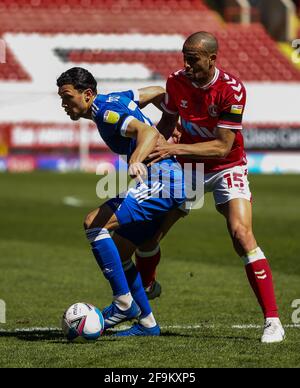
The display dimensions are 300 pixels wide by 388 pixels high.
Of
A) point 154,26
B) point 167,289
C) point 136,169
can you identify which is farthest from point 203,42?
point 154,26

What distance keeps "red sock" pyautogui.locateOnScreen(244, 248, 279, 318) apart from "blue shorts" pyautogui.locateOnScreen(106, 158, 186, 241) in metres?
0.73

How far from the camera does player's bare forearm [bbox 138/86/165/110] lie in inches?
308

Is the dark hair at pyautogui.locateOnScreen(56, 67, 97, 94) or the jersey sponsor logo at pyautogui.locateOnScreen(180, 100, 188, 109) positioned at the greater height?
the dark hair at pyautogui.locateOnScreen(56, 67, 97, 94)

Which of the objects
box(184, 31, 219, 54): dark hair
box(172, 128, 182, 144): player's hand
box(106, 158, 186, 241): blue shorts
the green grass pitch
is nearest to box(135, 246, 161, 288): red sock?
the green grass pitch

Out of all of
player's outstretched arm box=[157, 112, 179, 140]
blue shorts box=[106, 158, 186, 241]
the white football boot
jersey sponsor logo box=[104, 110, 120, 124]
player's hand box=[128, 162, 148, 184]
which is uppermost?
jersey sponsor logo box=[104, 110, 120, 124]

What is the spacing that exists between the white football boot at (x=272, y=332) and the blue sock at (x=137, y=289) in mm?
940

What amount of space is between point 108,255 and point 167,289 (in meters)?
3.24

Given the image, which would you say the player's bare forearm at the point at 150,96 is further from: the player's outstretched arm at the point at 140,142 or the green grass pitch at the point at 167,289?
the green grass pitch at the point at 167,289

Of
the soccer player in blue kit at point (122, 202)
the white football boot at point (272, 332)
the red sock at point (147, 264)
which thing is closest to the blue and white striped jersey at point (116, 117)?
the soccer player in blue kit at point (122, 202)

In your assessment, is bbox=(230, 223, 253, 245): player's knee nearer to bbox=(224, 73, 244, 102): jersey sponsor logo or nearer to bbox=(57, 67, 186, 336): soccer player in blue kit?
bbox=(57, 67, 186, 336): soccer player in blue kit

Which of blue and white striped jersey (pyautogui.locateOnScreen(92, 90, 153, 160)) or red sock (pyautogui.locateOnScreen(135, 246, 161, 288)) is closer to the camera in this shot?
blue and white striped jersey (pyautogui.locateOnScreen(92, 90, 153, 160))
